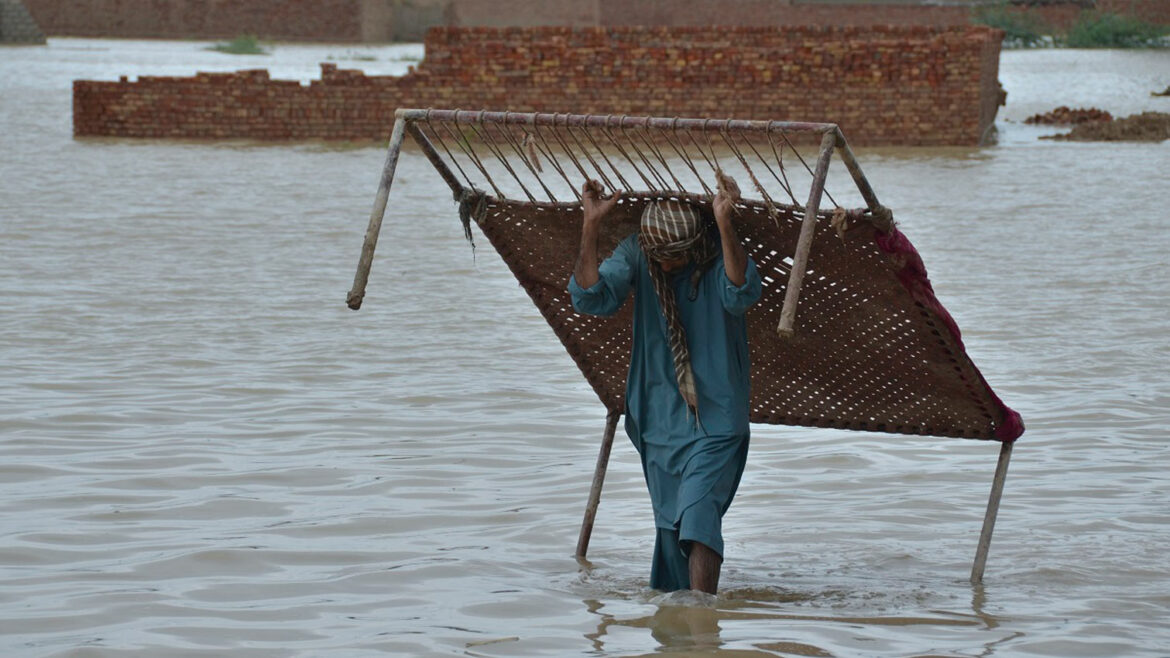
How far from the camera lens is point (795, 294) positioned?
3301 millimetres

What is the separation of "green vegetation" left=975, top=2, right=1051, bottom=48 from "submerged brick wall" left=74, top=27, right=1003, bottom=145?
19.8 m

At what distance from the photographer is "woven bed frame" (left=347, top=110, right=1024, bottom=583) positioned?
142 inches

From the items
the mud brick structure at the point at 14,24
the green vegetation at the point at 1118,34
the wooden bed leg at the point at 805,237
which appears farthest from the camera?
the mud brick structure at the point at 14,24

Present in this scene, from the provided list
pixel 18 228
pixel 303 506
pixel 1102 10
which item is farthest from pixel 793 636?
pixel 1102 10

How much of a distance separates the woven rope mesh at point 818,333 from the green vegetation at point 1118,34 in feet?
113

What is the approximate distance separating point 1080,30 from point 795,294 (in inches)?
1426

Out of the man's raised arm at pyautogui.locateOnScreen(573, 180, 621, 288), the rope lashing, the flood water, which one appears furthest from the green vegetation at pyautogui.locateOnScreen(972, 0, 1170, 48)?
the man's raised arm at pyautogui.locateOnScreen(573, 180, 621, 288)

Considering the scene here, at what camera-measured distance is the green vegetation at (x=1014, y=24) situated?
3856cm

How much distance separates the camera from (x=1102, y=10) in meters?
40.4

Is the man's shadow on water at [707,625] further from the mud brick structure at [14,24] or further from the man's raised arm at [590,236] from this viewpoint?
the mud brick structure at [14,24]

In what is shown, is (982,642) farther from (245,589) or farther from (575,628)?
(245,589)

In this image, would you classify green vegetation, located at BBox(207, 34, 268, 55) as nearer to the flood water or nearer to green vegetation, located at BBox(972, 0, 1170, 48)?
green vegetation, located at BBox(972, 0, 1170, 48)

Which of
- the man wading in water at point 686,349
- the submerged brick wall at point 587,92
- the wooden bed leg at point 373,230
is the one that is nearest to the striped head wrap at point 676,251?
the man wading in water at point 686,349

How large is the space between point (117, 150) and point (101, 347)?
35.4ft
